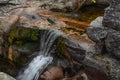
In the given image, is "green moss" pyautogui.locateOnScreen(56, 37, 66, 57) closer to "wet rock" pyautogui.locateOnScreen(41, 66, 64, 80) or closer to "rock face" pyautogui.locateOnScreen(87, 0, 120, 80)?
"wet rock" pyautogui.locateOnScreen(41, 66, 64, 80)

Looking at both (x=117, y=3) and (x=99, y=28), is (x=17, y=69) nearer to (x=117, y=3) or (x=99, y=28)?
(x=99, y=28)

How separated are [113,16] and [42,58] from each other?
3583 millimetres

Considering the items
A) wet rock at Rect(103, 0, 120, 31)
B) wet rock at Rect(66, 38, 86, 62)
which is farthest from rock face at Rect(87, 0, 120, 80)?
wet rock at Rect(66, 38, 86, 62)

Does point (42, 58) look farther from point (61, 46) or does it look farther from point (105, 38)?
point (105, 38)

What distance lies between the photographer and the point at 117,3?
243 inches

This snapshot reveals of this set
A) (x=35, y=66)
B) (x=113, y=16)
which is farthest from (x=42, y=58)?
(x=113, y=16)

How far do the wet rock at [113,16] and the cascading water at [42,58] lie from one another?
2.96 meters

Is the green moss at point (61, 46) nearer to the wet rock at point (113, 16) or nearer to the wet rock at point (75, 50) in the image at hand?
the wet rock at point (75, 50)

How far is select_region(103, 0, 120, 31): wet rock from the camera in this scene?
20.1ft

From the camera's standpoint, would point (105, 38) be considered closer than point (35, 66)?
Yes

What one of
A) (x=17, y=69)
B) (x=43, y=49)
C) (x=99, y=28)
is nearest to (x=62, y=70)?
(x=43, y=49)

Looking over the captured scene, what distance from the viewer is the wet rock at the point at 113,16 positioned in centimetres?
614

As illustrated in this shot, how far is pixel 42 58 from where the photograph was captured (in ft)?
30.0

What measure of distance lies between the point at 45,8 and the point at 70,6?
1042mm
